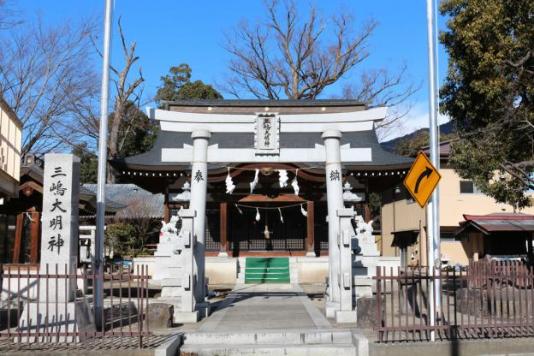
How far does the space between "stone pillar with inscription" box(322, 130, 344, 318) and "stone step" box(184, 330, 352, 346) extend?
2.29m

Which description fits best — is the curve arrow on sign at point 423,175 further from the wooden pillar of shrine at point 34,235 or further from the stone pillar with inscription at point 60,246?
the wooden pillar of shrine at point 34,235

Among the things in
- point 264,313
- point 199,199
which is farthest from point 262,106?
point 264,313

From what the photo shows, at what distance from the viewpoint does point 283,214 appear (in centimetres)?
2450

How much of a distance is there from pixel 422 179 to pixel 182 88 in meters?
40.8

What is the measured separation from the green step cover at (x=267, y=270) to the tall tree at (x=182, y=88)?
2506 centimetres

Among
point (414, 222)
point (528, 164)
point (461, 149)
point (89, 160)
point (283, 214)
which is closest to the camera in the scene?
point (528, 164)

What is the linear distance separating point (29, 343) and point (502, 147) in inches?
407

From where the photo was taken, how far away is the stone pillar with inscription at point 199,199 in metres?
12.6

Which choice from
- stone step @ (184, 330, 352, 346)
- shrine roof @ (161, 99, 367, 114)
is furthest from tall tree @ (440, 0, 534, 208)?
shrine roof @ (161, 99, 367, 114)

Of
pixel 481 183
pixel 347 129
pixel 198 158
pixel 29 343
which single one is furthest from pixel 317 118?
pixel 29 343

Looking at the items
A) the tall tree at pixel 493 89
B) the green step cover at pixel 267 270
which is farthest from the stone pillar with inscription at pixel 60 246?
the green step cover at pixel 267 270

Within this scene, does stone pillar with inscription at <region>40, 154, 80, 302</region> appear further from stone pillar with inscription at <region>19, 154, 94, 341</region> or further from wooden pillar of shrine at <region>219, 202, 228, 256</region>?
wooden pillar of shrine at <region>219, 202, 228, 256</region>

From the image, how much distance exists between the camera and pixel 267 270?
75.4 ft

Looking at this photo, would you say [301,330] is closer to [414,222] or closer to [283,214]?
[283,214]
